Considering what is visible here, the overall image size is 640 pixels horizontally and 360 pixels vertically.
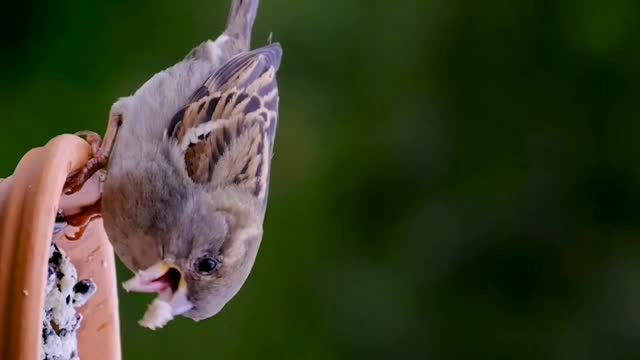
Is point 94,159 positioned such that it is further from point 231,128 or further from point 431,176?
point 431,176

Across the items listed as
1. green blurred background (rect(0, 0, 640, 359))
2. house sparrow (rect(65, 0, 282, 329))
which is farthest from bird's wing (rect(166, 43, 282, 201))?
green blurred background (rect(0, 0, 640, 359))

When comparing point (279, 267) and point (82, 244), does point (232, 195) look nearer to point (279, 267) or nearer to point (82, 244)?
point (82, 244)

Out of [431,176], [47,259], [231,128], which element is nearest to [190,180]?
[231,128]

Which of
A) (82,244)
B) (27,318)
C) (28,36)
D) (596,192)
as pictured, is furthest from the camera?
(596,192)

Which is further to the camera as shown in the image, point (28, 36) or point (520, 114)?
point (520, 114)

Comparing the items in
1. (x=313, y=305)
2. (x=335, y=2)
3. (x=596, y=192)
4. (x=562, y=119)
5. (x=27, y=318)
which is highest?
(x=335, y=2)

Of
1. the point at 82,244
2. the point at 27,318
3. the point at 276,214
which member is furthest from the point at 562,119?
the point at 27,318
